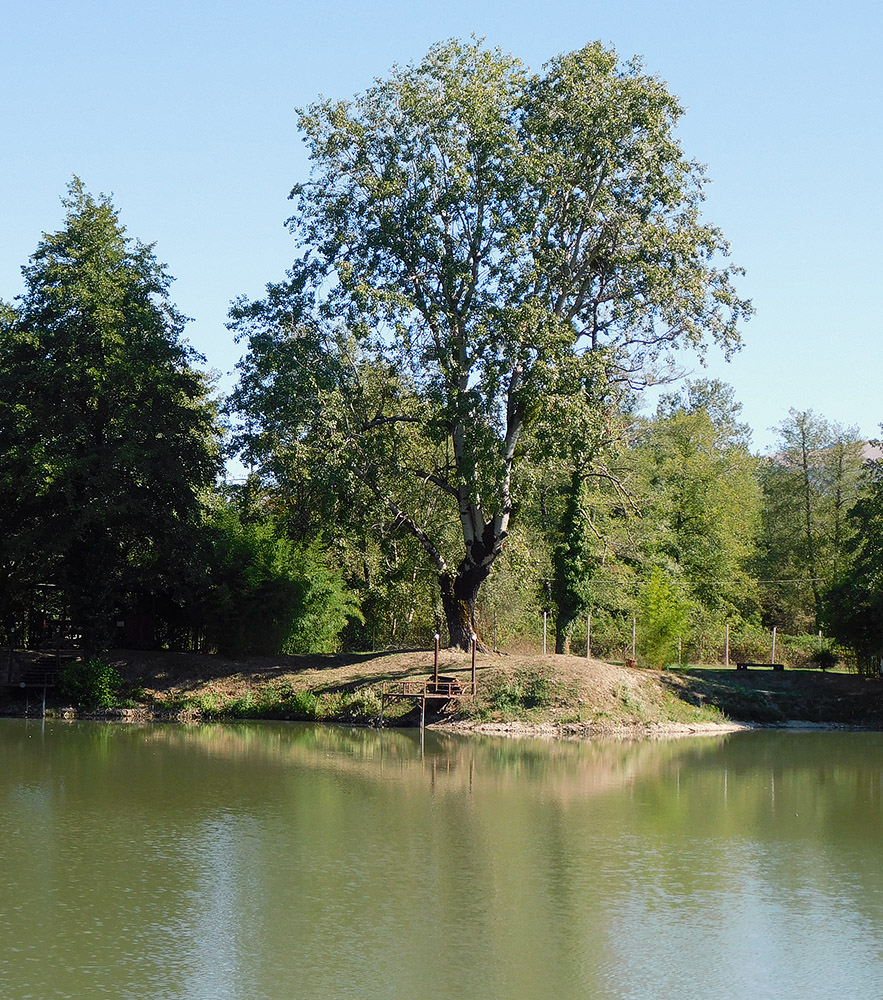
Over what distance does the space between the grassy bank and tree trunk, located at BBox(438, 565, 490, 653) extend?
2.54 ft

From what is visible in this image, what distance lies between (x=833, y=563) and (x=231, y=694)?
33195 millimetres

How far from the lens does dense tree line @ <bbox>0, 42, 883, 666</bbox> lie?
3275 centimetres

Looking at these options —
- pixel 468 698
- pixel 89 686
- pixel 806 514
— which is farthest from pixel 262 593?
pixel 806 514

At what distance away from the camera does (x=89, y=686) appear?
1341 inches

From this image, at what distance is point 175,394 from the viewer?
35.8 meters

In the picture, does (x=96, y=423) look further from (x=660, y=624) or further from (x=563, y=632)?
(x=660, y=624)

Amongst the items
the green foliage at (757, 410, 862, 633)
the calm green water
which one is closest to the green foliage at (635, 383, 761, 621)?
the green foliage at (757, 410, 862, 633)

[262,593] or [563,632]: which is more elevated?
[262,593]

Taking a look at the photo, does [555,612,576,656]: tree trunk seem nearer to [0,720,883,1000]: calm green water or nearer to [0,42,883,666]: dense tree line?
[0,42,883,666]: dense tree line

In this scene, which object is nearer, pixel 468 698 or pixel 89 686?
pixel 468 698

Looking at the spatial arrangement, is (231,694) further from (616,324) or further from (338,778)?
(616,324)

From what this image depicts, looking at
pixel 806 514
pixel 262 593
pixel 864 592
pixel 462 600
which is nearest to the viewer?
pixel 462 600

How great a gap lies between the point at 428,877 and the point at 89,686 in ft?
70.9

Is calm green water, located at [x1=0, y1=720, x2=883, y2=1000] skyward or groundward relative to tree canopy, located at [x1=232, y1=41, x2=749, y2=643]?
groundward
